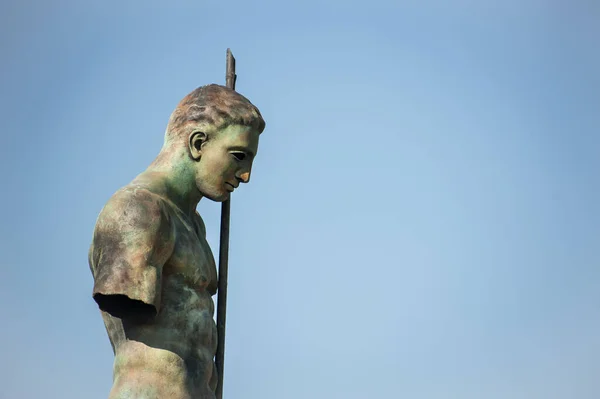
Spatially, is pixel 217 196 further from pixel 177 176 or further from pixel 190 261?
pixel 190 261

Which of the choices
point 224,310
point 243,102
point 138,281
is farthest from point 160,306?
point 243,102

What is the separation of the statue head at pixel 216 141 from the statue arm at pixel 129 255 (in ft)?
3.16

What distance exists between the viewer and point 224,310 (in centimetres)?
1398

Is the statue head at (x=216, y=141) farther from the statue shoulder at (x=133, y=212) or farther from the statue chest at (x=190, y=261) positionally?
the statue shoulder at (x=133, y=212)

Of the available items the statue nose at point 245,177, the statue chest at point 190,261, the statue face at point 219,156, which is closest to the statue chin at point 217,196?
the statue face at point 219,156

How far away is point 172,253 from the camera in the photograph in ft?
42.3

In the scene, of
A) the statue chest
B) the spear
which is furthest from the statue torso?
the spear

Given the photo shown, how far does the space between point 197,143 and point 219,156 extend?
0.82 ft

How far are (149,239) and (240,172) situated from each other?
5.20 feet

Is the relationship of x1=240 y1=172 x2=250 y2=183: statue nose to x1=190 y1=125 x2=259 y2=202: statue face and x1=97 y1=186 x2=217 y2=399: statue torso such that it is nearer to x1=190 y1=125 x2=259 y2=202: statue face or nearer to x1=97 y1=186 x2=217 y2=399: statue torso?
x1=190 y1=125 x2=259 y2=202: statue face

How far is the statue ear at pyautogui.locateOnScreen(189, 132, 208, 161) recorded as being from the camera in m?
13.5

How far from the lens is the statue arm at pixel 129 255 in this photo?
480 inches

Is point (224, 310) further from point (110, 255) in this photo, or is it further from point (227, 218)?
point (110, 255)

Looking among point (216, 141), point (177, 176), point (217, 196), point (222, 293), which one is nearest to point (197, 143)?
point (216, 141)
